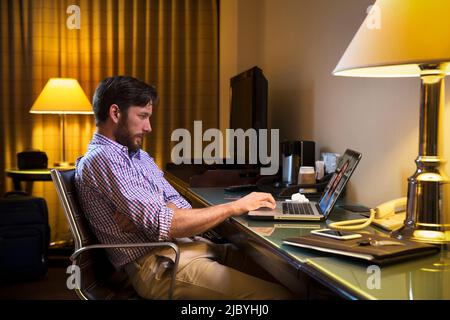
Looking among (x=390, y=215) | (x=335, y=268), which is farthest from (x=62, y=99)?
(x=335, y=268)

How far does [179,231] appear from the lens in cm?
165

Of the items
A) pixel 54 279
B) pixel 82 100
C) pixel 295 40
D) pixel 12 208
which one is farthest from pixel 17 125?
pixel 295 40

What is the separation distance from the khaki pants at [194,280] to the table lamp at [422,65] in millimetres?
459

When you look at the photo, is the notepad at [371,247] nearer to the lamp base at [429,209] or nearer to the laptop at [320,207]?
the lamp base at [429,209]

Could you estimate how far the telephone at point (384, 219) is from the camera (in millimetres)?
1512

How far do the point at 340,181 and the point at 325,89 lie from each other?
1.04m

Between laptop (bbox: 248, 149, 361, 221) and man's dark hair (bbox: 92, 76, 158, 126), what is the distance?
614 millimetres

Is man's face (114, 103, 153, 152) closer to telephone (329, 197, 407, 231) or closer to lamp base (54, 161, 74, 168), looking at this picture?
telephone (329, 197, 407, 231)

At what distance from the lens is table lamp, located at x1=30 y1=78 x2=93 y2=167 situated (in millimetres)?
3830

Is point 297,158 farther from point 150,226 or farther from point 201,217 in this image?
point 150,226

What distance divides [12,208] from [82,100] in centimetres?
98

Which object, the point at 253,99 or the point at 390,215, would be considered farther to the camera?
the point at 253,99

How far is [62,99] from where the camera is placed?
383 cm
